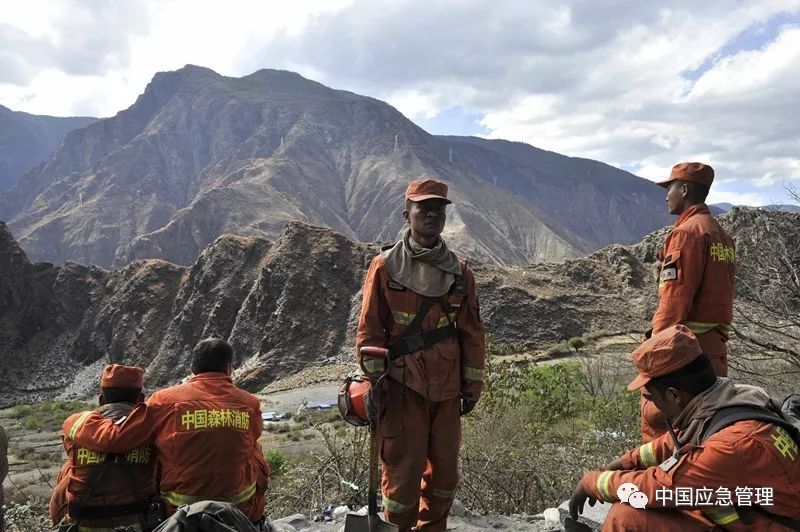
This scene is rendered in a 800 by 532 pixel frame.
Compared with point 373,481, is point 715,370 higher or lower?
higher

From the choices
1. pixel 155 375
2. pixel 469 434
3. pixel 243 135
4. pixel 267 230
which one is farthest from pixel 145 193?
pixel 469 434

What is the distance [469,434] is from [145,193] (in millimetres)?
132014

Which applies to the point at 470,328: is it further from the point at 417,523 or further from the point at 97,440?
the point at 97,440

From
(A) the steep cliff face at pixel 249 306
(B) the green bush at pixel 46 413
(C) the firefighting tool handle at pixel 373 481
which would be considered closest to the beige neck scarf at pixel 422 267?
(C) the firefighting tool handle at pixel 373 481

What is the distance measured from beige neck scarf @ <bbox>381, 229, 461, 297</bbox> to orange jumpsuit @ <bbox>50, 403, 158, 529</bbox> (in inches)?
68.6

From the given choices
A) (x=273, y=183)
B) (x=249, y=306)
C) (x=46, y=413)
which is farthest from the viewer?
(x=273, y=183)

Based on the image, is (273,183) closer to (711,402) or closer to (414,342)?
(414,342)

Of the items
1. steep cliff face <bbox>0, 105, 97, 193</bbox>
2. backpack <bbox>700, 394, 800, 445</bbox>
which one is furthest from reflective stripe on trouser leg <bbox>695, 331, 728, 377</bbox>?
steep cliff face <bbox>0, 105, 97, 193</bbox>

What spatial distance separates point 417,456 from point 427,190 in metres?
1.49

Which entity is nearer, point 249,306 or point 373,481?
point 373,481

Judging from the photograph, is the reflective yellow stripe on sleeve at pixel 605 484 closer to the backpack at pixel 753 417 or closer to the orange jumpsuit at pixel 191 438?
the backpack at pixel 753 417

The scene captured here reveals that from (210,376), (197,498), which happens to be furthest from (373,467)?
(210,376)

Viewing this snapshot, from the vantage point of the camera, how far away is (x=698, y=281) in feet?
11.0

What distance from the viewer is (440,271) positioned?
3.33 meters
